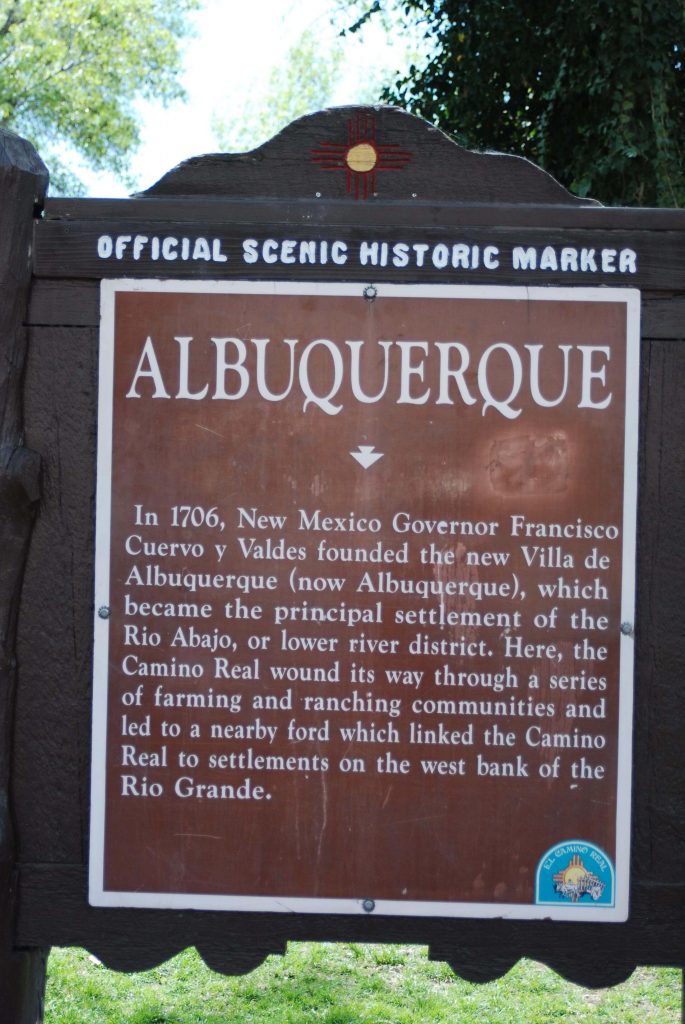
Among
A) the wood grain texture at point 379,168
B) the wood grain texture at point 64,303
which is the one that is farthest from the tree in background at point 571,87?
the wood grain texture at point 64,303

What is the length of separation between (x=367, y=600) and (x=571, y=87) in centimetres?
557

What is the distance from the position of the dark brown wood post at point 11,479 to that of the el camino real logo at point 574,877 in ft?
4.00

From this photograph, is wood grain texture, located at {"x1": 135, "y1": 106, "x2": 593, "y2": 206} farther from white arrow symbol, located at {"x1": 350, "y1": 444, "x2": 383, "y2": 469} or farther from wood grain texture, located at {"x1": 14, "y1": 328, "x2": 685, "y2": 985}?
white arrow symbol, located at {"x1": 350, "y1": 444, "x2": 383, "y2": 469}

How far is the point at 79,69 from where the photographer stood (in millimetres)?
19938

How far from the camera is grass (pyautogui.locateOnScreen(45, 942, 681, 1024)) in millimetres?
3502

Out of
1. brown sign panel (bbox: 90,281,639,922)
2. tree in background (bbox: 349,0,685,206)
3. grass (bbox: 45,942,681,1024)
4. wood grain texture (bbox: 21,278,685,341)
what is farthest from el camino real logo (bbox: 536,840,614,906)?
tree in background (bbox: 349,0,685,206)

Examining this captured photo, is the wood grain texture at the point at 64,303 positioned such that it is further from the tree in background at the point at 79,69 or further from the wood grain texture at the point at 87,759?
the tree in background at the point at 79,69

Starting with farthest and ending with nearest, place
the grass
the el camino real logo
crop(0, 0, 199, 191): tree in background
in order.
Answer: crop(0, 0, 199, 191): tree in background → the grass → the el camino real logo

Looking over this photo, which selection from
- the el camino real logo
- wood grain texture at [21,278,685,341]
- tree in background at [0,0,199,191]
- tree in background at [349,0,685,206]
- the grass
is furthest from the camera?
tree in background at [0,0,199,191]

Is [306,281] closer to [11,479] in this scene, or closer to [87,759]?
[11,479]

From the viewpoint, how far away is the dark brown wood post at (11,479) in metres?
2.44

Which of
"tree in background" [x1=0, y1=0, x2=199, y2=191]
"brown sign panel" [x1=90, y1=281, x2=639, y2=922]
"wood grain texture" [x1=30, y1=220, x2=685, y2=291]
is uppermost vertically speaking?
"tree in background" [x1=0, y1=0, x2=199, y2=191]

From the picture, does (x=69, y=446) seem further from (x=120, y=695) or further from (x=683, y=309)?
(x=683, y=309)

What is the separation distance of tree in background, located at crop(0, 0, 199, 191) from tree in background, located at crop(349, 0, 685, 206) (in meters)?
12.3
